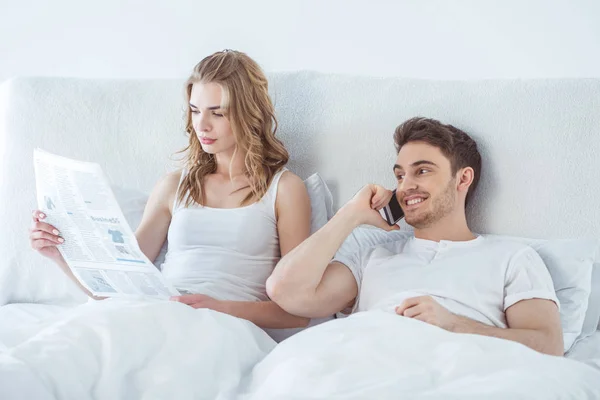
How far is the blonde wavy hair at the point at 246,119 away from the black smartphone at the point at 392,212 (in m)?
0.32

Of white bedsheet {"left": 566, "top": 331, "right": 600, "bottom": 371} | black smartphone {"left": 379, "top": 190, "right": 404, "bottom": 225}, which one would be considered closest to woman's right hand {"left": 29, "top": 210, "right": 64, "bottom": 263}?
black smartphone {"left": 379, "top": 190, "right": 404, "bottom": 225}

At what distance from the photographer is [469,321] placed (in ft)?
5.42

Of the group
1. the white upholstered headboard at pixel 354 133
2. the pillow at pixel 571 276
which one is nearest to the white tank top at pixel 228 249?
the white upholstered headboard at pixel 354 133

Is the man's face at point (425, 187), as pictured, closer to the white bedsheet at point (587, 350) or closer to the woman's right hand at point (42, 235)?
the white bedsheet at point (587, 350)

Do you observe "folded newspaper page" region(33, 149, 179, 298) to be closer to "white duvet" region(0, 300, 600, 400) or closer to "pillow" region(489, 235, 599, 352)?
"white duvet" region(0, 300, 600, 400)

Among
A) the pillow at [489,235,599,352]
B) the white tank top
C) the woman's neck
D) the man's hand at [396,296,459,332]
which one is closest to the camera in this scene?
the man's hand at [396,296,459,332]

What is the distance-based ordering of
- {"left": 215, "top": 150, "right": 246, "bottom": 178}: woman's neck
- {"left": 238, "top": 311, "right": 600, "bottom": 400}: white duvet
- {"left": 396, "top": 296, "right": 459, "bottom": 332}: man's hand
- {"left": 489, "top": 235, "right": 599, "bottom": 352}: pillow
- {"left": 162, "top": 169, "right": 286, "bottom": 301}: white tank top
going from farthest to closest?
1. {"left": 215, "top": 150, "right": 246, "bottom": 178}: woman's neck
2. {"left": 162, "top": 169, "right": 286, "bottom": 301}: white tank top
3. {"left": 489, "top": 235, "right": 599, "bottom": 352}: pillow
4. {"left": 396, "top": 296, "right": 459, "bottom": 332}: man's hand
5. {"left": 238, "top": 311, "right": 600, "bottom": 400}: white duvet

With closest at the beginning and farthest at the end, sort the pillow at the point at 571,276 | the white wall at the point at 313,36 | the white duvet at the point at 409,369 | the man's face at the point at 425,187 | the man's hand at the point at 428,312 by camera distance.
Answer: the white duvet at the point at 409,369
the man's hand at the point at 428,312
the pillow at the point at 571,276
the man's face at the point at 425,187
the white wall at the point at 313,36

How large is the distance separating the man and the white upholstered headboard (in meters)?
0.10

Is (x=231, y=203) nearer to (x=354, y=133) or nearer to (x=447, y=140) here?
(x=354, y=133)

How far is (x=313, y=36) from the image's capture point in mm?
2615

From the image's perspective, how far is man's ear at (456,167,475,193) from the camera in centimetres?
188

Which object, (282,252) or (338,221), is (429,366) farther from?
(282,252)

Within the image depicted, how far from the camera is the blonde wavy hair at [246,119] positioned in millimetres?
2039
